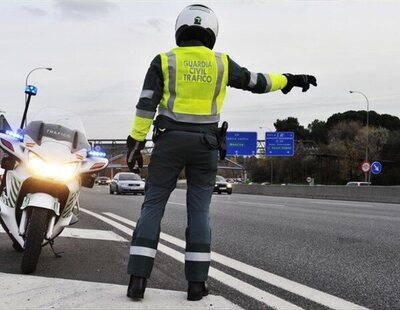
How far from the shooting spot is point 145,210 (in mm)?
4078

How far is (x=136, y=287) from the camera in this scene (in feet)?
12.4

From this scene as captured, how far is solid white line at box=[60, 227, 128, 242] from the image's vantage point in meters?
7.18

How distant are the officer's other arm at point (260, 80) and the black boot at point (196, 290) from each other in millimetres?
1625

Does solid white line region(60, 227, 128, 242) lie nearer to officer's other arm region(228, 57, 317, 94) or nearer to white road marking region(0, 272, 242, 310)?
white road marking region(0, 272, 242, 310)

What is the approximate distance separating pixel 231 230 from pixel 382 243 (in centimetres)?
249

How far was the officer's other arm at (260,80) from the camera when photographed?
4.26m

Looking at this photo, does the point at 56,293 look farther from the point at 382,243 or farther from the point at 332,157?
the point at 332,157

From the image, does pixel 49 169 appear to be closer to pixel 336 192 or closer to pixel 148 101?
pixel 148 101

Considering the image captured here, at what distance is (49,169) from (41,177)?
101 mm

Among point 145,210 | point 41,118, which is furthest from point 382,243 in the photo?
point 41,118

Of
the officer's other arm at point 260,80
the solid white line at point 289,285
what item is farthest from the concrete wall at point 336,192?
the officer's other arm at point 260,80

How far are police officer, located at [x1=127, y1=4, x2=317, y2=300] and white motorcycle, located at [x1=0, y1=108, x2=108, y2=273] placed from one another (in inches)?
37.6

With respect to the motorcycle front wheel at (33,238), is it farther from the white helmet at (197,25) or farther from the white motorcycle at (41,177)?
the white helmet at (197,25)

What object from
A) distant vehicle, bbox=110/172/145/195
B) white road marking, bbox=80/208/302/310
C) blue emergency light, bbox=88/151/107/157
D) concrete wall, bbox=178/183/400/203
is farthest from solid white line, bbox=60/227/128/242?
distant vehicle, bbox=110/172/145/195
